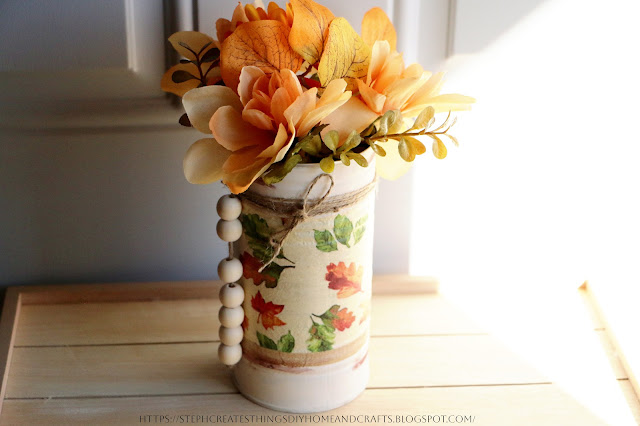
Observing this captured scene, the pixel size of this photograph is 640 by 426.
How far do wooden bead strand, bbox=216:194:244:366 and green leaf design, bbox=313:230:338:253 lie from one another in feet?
0.23

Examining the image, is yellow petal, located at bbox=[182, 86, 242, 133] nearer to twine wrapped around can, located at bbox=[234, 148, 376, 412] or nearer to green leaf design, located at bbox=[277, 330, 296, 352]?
twine wrapped around can, located at bbox=[234, 148, 376, 412]

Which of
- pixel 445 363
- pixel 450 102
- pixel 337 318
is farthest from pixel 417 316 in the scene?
pixel 450 102

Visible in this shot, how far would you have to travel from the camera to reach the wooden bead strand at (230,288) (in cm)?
63

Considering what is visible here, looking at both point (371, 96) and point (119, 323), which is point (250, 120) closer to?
point (371, 96)

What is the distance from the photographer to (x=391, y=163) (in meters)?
0.67

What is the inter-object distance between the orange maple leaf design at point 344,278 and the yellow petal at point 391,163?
9 centimetres

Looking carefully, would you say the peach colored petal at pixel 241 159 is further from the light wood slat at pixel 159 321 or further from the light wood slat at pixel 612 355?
the light wood slat at pixel 612 355

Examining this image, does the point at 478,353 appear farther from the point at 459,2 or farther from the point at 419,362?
the point at 459,2

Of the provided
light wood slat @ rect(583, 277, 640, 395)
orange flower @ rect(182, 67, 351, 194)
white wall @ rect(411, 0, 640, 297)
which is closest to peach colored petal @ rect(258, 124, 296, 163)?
orange flower @ rect(182, 67, 351, 194)

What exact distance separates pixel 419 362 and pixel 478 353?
0.21 ft

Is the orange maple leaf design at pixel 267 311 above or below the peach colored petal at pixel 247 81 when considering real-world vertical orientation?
below

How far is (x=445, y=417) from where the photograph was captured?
66 cm

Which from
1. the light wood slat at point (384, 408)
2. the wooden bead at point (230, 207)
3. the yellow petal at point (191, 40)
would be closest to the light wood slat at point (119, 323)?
the light wood slat at point (384, 408)

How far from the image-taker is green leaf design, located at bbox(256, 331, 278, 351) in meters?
0.65
